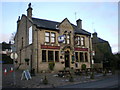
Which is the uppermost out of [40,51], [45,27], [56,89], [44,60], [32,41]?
[45,27]

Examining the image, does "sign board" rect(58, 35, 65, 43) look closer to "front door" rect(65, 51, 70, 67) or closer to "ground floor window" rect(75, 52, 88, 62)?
"front door" rect(65, 51, 70, 67)

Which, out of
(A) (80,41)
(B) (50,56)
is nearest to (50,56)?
(B) (50,56)

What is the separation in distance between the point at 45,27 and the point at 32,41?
307 centimetres

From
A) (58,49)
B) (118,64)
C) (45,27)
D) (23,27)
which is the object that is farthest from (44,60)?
(118,64)

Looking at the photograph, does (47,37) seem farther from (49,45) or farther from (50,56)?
(50,56)

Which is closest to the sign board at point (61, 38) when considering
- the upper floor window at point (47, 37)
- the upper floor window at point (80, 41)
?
the upper floor window at point (47, 37)

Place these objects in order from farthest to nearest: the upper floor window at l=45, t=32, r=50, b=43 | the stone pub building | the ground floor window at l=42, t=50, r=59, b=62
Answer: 1. the upper floor window at l=45, t=32, r=50, b=43
2. the ground floor window at l=42, t=50, r=59, b=62
3. the stone pub building

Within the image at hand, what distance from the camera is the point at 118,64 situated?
28.7 meters

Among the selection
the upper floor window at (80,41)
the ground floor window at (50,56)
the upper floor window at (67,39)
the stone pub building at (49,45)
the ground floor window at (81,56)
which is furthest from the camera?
the upper floor window at (80,41)

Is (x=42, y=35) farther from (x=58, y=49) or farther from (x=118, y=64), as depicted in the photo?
(x=118, y=64)

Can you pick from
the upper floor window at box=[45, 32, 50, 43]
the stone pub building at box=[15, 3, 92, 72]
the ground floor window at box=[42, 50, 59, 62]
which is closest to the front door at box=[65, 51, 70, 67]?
the stone pub building at box=[15, 3, 92, 72]

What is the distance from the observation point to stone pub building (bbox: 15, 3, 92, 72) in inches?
837

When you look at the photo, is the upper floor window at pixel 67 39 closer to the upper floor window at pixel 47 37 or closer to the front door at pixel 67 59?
the front door at pixel 67 59

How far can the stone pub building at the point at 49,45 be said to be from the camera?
21250mm
